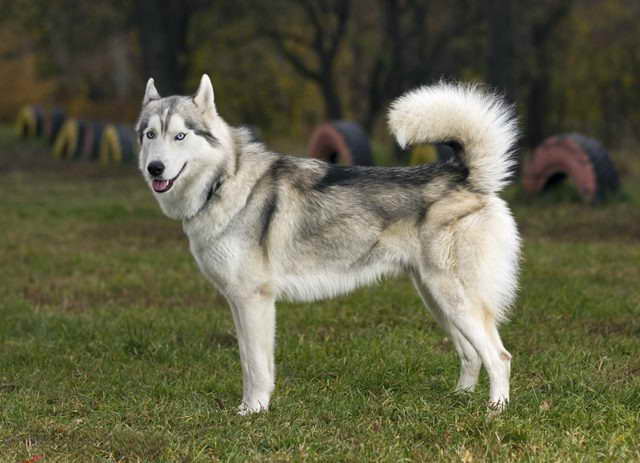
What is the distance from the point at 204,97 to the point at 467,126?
4.77 ft

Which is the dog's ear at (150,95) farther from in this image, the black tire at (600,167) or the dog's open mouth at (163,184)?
the black tire at (600,167)

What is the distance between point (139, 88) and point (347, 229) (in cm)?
3506

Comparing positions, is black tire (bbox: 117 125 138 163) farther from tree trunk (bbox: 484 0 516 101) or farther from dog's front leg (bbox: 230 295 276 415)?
dog's front leg (bbox: 230 295 276 415)

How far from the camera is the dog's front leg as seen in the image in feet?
16.4

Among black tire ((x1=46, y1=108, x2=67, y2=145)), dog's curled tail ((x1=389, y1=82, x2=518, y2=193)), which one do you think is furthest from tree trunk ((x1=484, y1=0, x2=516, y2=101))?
black tire ((x1=46, y1=108, x2=67, y2=145))

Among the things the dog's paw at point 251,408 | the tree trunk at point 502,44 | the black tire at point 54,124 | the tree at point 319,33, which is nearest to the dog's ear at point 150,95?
the dog's paw at point 251,408

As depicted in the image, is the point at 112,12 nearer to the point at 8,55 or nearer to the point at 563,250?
the point at 8,55

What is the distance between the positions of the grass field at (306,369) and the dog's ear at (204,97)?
5.33ft

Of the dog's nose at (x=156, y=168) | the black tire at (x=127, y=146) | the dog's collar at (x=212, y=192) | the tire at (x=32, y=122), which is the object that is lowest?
the tire at (x=32, y=122)

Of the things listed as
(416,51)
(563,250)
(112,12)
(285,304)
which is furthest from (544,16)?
(285,304)

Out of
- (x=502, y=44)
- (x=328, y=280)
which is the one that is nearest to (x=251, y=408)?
(x=328, y=280)

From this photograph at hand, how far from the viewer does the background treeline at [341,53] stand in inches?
869

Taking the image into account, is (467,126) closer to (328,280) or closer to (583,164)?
(328,280)

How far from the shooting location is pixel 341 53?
33.7 meters
